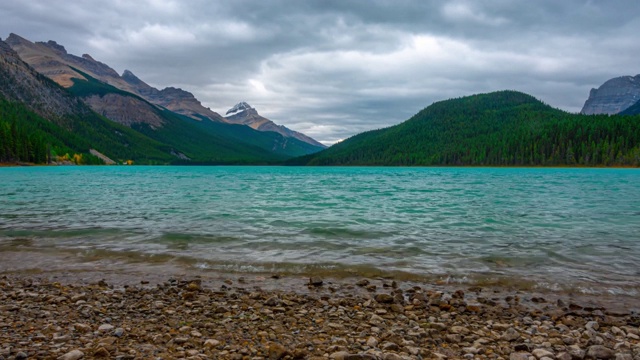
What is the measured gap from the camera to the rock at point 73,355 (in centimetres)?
715

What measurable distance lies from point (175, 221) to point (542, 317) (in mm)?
24466

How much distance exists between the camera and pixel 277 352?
7559 mm

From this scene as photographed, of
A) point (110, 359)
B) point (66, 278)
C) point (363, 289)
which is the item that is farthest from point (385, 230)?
point (110, 359)

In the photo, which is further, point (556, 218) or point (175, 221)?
point (556, 218)

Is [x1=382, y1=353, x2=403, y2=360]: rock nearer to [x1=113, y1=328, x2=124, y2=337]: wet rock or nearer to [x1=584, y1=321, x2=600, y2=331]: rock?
[x1=584, y1=321, x2=600, y2=331]: rock

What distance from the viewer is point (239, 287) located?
42.3 ft

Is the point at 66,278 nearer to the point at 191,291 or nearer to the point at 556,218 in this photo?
the point at 191,291

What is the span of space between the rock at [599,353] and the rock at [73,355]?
10.1 metres

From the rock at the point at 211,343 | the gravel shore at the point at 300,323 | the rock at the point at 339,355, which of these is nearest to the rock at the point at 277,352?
the gravel shore at the point at 300,323

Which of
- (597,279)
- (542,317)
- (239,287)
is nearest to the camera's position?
(542,317)

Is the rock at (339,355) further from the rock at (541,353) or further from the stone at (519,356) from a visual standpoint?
the rock at (541,353)

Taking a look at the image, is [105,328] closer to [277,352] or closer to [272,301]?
[272,301]

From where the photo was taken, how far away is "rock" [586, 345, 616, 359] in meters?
7.64

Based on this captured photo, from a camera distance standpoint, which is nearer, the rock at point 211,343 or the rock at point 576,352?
the rock at point 576,352
